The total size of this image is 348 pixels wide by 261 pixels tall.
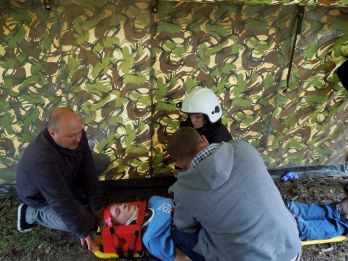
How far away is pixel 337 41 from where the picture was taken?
11.0 feet

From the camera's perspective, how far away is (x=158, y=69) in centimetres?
325

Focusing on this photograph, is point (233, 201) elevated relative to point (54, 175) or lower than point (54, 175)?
elevated

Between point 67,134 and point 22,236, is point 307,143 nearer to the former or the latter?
point 67,134

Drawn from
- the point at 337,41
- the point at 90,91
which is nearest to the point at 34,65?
the point at 90,91

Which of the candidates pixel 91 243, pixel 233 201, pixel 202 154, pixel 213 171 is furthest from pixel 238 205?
pixel 91 243

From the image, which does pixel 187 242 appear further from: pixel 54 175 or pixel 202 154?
pixel 54 175

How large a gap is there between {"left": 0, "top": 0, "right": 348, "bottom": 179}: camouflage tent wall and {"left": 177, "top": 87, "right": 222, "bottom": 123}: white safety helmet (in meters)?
0.18

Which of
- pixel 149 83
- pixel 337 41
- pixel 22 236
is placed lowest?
pixel 22 236

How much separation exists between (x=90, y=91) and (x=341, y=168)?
3254 millimetres

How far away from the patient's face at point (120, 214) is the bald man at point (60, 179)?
18 cm

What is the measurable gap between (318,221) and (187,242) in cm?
143

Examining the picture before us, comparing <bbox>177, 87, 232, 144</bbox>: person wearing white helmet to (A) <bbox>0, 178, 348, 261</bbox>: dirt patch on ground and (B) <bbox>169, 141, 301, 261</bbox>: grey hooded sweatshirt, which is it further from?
(A) <bbox>0, 178, 348, 261</bbox>: dirt patch on ground

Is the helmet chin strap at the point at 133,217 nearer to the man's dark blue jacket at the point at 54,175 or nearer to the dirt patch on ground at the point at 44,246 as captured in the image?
the man's dark blue jacket at the point at 54,175

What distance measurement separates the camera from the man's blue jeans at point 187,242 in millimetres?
2713
